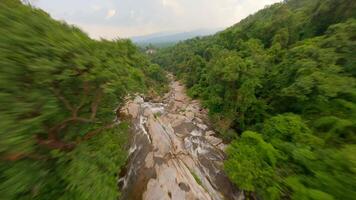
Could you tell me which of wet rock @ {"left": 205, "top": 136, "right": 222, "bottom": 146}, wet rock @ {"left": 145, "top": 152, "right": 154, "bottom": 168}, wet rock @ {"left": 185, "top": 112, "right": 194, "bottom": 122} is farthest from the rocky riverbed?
wet rock @ {"left": 185, "top": 112, "right": 194, "bottom": 122}

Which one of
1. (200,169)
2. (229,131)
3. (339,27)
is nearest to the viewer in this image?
(200,169)

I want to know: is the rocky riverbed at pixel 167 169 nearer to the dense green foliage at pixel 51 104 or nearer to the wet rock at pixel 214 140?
the wet rock at pixel 214 140

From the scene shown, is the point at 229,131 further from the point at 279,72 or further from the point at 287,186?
the point at 287,186

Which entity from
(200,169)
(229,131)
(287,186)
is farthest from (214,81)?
(287,186)

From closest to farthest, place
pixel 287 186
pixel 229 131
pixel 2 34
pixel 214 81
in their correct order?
pixel 2 34 → pixel 287 186 → pixel 229 131 → pixel 214 81

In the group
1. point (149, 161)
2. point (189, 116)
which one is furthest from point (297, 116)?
point (189, 116)

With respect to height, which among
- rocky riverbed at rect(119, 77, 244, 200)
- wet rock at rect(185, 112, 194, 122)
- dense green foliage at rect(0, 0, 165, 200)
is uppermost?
dense green foliage at rect(0, 0, 165, 200)

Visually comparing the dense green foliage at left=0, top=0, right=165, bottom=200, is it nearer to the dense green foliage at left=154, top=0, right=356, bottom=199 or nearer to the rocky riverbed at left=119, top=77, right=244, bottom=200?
the rocky riverbed at left=119, top=77, right=244, bottom=200
